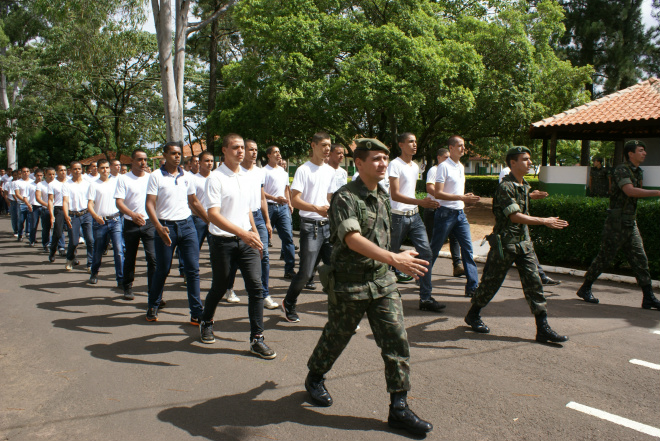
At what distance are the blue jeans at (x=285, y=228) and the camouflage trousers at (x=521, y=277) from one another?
327cm

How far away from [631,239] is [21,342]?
6893mm

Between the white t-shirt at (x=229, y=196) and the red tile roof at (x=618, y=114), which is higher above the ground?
the red tile roof at (x=618, y=114)

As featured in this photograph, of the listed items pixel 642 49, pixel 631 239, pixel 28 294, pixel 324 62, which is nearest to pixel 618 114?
pixel 324 62

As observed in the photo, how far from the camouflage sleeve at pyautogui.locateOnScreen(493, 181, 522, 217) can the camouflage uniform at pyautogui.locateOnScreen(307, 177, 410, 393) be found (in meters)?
1.88

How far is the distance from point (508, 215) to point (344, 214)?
2.24 metres

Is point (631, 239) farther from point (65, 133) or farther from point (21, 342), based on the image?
point (65, 133)

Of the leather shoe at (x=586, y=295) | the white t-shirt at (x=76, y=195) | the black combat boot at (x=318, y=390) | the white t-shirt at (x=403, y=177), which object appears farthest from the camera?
the white t-shirt at (x=76, y=195)

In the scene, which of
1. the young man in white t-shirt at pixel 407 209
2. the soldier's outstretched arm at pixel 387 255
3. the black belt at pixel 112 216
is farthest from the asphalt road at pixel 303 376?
the black belt at pixel 112 216

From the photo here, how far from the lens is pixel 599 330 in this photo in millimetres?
5254

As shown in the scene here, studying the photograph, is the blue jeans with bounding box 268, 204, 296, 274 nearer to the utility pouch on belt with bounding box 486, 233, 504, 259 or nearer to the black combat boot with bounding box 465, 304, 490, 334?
the black combat boot with bounding box 465, 304, 490, 334

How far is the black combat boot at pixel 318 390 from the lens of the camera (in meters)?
3.53

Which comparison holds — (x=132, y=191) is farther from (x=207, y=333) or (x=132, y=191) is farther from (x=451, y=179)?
(x=451, y=179)

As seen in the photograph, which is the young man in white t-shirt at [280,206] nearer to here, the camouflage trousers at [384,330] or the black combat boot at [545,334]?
the black combat boot at [545,334]

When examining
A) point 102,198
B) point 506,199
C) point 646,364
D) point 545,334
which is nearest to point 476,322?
point 545,334
